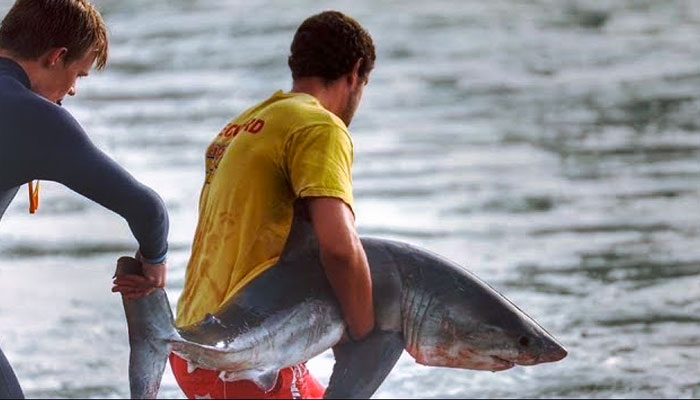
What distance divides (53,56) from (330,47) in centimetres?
80

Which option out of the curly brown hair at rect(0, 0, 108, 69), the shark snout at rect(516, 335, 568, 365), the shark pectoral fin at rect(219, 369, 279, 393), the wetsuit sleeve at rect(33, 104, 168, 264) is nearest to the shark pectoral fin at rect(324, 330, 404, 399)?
the shark pectoral fin at rect(219, 369, 279, 393)

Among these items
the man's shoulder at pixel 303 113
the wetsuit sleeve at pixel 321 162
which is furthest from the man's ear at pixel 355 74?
the wetsuit sleeve at pixel 321 162

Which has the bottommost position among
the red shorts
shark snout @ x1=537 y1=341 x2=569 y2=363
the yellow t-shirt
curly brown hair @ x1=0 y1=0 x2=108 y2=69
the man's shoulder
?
the red shorts

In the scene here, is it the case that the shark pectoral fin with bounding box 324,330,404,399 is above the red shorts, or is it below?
above

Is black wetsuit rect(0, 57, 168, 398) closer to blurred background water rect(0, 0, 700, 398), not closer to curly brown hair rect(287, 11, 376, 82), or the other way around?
curly brown hair rect(287, 11, 376, 82)

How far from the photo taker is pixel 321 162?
5.06 m

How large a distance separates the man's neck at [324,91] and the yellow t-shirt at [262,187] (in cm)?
9

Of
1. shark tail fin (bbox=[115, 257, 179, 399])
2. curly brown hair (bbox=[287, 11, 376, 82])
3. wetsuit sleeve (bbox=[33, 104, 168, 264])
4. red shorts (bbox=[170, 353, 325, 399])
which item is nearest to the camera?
shark tail fin (bbox=[115, 257, 179, 399])

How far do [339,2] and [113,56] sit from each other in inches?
147

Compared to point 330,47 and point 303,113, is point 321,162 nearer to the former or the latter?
point 303,113

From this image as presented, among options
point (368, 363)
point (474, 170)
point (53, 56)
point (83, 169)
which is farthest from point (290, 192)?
point (474, 170)

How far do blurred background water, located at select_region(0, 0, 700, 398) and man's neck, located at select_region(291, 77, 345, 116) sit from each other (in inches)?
72.5

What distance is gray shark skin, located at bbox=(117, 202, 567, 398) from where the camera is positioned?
194 inches

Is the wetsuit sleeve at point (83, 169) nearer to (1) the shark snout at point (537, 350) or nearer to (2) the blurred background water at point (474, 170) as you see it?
(1) the shark snout at point (537, 350)
